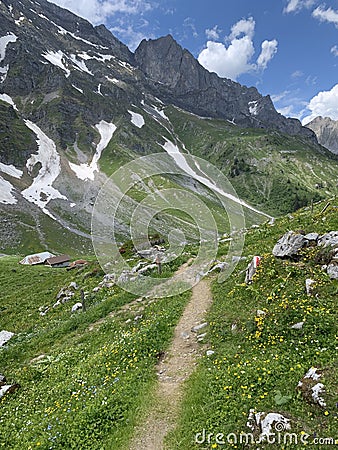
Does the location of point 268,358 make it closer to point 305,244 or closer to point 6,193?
point 305,244

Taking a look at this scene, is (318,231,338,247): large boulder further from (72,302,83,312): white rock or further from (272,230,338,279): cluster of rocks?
(72,302,83,312): white rock

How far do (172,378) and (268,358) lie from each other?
4396mm

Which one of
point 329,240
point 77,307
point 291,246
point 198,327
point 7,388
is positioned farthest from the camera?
point 77,307

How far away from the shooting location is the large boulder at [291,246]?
794 inches

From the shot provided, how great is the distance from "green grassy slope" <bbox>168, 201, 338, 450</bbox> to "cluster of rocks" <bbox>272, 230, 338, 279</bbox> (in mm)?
721

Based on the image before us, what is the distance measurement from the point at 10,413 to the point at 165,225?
484 ft

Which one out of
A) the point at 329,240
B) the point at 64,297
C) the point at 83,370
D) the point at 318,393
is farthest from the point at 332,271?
the point at 64,297

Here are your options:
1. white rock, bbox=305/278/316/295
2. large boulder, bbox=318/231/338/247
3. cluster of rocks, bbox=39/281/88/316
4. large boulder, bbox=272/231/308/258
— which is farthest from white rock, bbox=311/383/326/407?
cluster of rocks, bbox=39/281/88/316

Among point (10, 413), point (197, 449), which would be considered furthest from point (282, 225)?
point (10, 413)

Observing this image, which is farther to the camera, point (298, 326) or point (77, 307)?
point (77, 307)

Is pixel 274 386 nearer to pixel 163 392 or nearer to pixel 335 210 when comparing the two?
pixel 163 392

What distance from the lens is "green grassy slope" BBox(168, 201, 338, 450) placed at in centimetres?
995

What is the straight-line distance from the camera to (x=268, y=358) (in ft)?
41.5

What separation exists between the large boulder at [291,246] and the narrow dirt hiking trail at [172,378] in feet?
18.8
